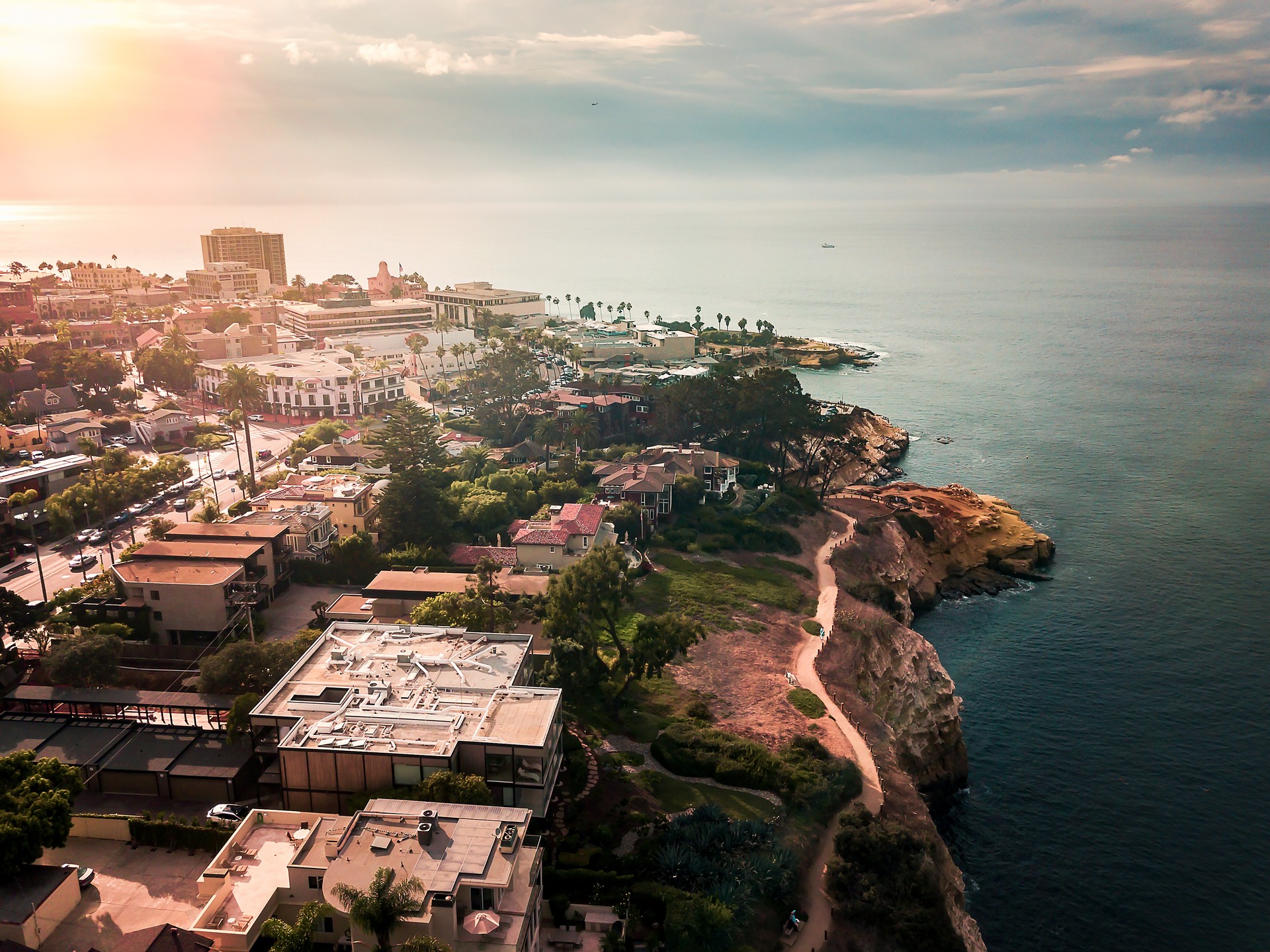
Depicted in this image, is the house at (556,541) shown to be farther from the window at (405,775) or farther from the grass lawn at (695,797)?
the window at (405,775)

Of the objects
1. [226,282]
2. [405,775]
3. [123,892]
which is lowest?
[123,892]

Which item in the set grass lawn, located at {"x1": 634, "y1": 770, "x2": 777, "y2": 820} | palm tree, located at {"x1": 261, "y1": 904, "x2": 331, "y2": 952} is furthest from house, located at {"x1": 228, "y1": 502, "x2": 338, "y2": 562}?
palm tree, located at {"x1": 261, "y1": 904, "x2": 331, "y2": 952}

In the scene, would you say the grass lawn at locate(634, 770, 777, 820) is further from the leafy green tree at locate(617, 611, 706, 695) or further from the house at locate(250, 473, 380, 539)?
the house at locate(250, 473, 380, 539)

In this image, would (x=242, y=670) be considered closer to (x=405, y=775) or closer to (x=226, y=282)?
(x=405, y=775)

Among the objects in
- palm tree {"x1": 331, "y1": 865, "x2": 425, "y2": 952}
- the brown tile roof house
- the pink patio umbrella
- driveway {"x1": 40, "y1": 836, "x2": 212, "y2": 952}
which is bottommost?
driveway {"x1": 40, "y1": 836, "x2": 212, "y2": 952}

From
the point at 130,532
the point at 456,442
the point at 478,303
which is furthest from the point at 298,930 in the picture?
the point at 478,303

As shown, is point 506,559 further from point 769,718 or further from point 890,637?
point 890,637
